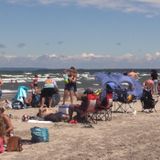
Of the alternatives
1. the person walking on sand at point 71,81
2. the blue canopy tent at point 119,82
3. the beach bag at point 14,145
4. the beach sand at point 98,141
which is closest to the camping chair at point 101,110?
the beach sand at point 98,141

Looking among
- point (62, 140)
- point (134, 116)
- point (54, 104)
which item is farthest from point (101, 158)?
point (54, 104)

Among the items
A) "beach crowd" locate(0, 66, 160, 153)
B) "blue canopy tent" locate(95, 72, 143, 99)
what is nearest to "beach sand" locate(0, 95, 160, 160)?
"beach crowd" locate(0, 66, 160, 153)

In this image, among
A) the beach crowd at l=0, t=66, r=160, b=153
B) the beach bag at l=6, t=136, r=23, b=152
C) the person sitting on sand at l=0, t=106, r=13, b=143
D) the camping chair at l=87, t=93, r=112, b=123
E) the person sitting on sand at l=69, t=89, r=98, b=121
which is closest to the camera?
the beach bag at l=6, t=136, r=23, b=152

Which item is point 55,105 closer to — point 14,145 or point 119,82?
point 119,82

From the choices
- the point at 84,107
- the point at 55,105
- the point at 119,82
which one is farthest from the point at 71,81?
the point at 84,107

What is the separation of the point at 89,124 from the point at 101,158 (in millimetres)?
4760

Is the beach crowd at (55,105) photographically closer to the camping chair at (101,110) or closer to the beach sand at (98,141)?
the camping chair at (101,110)

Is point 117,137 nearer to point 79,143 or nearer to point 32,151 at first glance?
point 79,143

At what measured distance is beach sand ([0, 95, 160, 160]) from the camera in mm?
10750

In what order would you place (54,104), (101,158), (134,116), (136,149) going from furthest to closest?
(54,104) → (134,116) → (136,149) → (101,158)

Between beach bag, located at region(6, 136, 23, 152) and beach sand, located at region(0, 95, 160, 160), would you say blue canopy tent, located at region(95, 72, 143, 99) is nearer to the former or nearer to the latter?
beach sand, located at region(0, 95, 160, 160)

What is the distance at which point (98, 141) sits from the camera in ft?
40.7

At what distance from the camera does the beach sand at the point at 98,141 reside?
10750mm

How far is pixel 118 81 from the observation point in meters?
18.8
